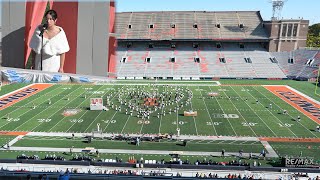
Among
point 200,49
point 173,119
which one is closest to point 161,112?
point 173,119

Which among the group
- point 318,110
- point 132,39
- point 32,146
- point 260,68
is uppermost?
point 132,39

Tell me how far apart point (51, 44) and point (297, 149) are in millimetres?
20885

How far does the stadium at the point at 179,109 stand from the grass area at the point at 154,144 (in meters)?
0.07

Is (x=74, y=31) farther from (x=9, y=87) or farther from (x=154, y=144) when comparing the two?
(x=9, y=87)

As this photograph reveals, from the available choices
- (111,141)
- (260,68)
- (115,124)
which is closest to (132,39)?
(260,68)

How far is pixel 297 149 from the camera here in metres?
21.0

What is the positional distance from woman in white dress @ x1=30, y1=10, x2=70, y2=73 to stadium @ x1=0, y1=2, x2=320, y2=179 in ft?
7.84

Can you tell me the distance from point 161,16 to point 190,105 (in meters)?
34.9

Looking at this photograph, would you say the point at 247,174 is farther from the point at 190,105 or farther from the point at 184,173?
the point at 190,105

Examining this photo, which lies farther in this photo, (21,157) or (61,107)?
(61,107)

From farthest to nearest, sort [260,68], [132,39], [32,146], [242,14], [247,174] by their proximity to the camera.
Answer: [242,14] → [132,39] → [260,68] → [32,146] → [247,174]

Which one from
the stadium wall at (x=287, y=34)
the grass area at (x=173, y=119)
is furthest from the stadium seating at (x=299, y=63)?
the grass area at (x=173, y=119)

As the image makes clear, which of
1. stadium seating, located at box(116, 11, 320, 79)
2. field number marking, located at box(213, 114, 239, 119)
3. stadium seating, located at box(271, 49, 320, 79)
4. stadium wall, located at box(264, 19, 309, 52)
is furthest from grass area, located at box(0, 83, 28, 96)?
stadium wall, located at box(264, 19, 309, 52)

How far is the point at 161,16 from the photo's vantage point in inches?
2464
